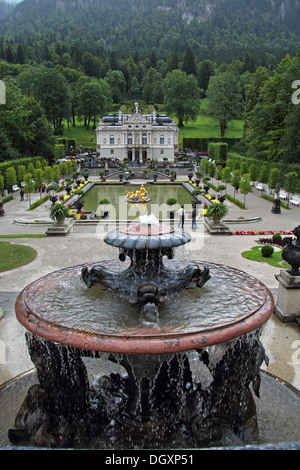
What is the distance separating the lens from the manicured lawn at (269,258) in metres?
17.3

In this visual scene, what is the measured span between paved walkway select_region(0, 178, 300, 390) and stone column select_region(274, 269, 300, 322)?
30 cm

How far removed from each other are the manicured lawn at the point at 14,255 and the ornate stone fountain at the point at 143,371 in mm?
9928

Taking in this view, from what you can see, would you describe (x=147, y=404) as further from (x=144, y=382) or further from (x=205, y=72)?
(x=205, y=72)

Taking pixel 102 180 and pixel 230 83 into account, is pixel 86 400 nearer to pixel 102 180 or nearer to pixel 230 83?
pixel 102 180

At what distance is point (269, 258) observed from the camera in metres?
18.2

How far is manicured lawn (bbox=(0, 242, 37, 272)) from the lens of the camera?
56.6ft

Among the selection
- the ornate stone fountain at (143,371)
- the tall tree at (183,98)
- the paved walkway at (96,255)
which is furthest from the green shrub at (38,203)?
the tall tree at (183,98)

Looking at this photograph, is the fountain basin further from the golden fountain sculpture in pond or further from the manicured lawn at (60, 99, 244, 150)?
→ the manicured lawn at (60, 99, 244, 150)

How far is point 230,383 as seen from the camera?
23.1 ft

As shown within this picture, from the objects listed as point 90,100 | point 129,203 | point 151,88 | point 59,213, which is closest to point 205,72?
point 151,88

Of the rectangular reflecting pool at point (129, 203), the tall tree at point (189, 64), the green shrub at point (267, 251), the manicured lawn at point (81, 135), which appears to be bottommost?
the rectangular reflecting pool at point (129, 203)

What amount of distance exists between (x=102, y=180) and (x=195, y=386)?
49.3 m

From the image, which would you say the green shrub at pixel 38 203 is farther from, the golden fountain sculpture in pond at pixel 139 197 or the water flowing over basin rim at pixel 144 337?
the water flowing over basin rim at pixel 144 337
